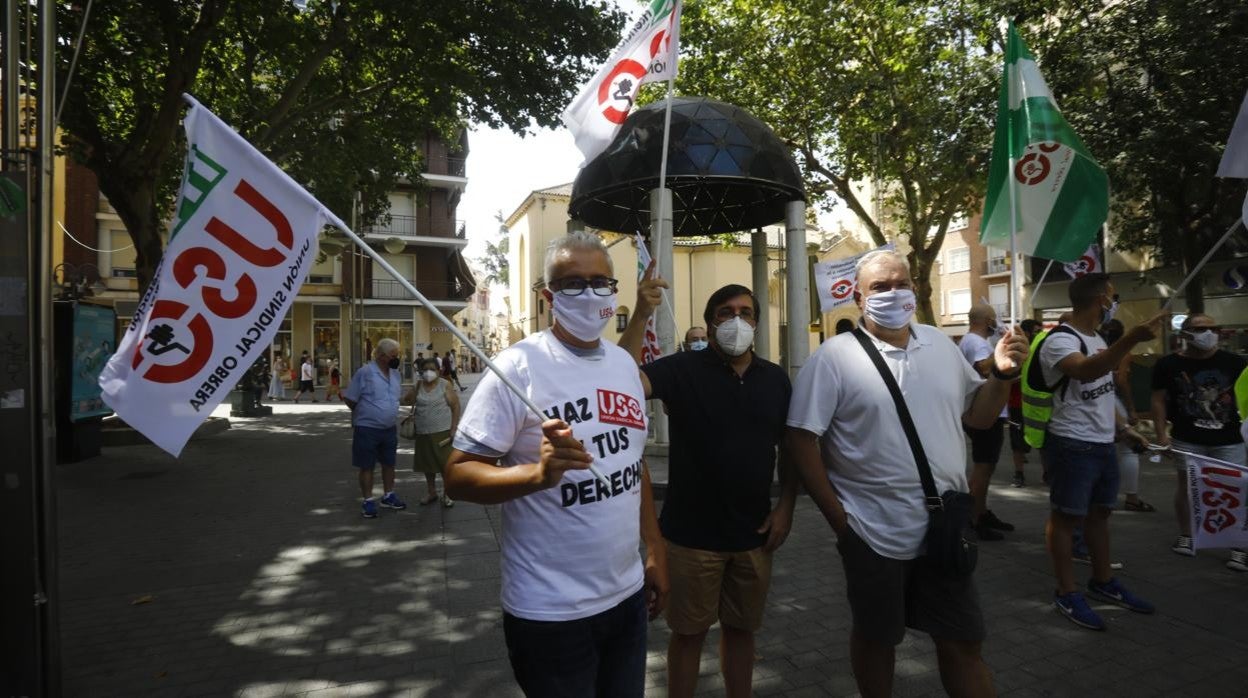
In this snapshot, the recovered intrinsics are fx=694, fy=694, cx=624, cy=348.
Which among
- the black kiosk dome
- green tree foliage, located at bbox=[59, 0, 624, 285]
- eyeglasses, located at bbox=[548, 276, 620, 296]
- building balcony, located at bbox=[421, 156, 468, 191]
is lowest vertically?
eyeglasses, located at bbox=[548, 276, 620, 296]

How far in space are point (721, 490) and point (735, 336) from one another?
635 mm

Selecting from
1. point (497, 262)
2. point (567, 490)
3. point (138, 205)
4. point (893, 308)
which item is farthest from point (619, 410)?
point (497, 262)

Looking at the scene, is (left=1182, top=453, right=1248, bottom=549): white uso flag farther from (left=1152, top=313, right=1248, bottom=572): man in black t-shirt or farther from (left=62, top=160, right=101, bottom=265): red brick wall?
(left=62, top=160, right=101, bottom=265): red brick wall

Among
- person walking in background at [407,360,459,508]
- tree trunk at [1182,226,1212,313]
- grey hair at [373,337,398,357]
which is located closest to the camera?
grey hair at [373,337,398,357]

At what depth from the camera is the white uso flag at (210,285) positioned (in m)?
2.19

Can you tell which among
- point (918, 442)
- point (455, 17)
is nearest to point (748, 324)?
point (918, 442)

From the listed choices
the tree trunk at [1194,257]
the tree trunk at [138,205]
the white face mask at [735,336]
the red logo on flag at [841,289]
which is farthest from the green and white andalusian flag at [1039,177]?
the tree trunk at [138,205]

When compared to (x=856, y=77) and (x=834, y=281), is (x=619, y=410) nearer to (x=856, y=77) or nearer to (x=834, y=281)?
(x=834, y=281)

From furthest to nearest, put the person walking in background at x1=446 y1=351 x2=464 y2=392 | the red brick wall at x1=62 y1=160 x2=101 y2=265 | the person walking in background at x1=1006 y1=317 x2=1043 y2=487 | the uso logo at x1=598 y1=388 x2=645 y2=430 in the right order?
the red brick wall at x1=62 y1=160 x2=101 y2=265
the person walking in background at x1=446 y1=351 x2=464 y2=392
the person walking in background at x1=1006 y1=317 x2=1043 y2=487
the uso logo at x1=598 y1=388 x2=645 y2=430

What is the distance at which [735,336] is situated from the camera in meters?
2.89

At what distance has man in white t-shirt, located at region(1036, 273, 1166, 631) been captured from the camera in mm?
4020

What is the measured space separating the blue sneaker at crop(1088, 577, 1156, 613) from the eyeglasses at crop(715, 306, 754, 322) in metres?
3.13

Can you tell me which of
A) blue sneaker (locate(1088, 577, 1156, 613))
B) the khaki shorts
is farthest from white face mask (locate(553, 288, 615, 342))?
blue sneaker (locate(1088, 577, 1156, 613))

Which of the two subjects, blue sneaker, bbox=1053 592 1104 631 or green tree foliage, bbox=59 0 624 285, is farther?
green tree foliage, bbox=59 0 624 285
